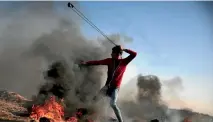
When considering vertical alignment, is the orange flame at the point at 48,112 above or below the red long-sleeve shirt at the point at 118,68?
above

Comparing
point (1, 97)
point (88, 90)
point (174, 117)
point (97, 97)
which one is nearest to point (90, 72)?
point (88, 90)

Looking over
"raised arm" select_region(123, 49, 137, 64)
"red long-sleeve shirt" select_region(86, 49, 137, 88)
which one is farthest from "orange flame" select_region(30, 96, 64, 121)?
"raised arm" select_region(123, 49, 137, 64)

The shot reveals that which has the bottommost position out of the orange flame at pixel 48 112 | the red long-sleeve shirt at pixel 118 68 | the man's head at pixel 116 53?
the red long-sleeve shirt at pixel 118 68

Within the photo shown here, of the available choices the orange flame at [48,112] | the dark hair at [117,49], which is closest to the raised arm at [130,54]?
the dark hair at [117,49]

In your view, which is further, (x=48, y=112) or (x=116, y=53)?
(x=48, y=112)

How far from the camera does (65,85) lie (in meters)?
49.3

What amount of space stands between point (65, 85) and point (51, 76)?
2.89 metres

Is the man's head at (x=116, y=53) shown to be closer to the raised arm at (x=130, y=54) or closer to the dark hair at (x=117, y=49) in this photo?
the dark hair at (x=117, y=49)

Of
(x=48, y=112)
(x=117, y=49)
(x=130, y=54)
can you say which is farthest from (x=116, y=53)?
(x=48, y=112)

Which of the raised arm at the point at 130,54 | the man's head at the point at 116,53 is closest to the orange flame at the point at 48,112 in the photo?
the man's head at the point at 116,53

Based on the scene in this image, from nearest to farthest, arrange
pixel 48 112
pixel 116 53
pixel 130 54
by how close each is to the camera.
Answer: pixel 130 54
pixel 116 53
pixel 48 112

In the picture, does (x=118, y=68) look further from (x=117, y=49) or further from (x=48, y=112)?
(x=48, y=112)

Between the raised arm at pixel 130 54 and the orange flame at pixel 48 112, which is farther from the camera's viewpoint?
the orange flame at pixel 48 112

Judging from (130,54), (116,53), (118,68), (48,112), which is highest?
(48,112)
